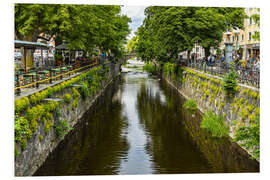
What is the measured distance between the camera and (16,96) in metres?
13.1

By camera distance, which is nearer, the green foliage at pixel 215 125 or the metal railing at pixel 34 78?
the metal railing at pixel 34 78

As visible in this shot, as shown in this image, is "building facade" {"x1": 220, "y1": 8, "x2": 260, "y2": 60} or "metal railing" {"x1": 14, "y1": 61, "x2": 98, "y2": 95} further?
"building facade" {"x1": 220, "y1": 8, "x2": 260, "y2": 60}

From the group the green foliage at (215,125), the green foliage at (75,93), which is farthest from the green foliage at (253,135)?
the green foliage at (75,93)

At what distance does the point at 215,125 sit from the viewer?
65.1 ft

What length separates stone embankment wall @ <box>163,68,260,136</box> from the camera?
15.6 meters

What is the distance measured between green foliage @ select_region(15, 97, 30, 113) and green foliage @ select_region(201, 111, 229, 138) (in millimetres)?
11250

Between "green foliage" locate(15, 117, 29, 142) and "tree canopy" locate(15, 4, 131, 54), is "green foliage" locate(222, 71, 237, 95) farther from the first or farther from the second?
"tree canopy" locate(15, 4, 131, 54)

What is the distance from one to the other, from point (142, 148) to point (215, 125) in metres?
5.19

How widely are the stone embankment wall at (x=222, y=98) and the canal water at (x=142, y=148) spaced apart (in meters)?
1.45

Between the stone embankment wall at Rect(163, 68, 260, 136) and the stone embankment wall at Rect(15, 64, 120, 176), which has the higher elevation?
the stone embankment wall at Rect(163, 68, 260, 136)

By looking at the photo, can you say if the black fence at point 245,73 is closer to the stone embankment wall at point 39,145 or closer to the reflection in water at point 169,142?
the reflection in water at point 169,142

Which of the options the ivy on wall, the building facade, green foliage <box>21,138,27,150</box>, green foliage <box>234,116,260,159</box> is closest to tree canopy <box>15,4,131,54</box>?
the ivy on wall

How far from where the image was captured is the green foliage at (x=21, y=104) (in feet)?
38.6
